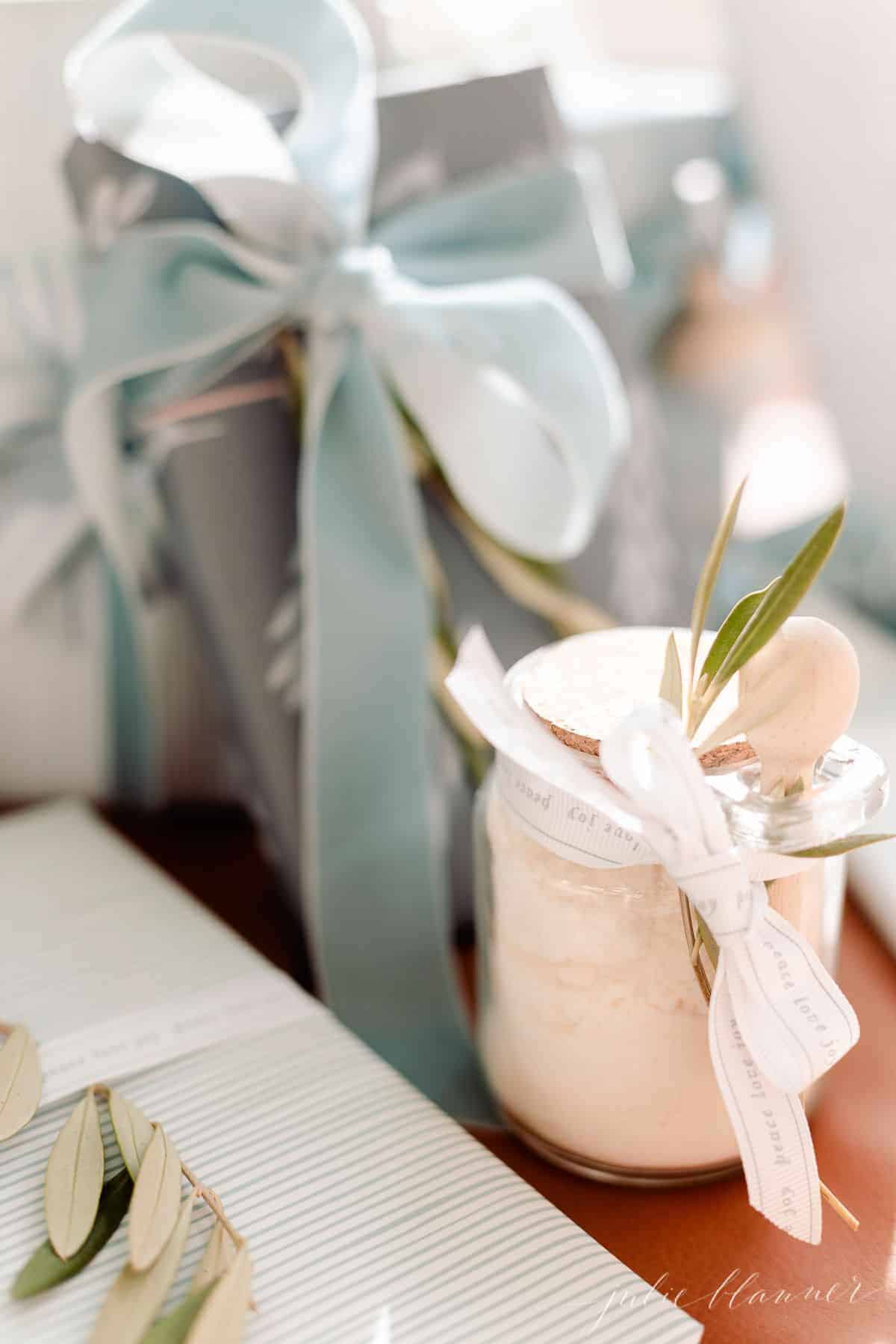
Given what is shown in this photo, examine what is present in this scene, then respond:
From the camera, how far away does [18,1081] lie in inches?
13.2

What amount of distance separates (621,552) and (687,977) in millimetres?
250

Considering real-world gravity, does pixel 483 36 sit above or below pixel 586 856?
above

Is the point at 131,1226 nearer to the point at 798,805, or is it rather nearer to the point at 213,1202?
the point at 213,1202

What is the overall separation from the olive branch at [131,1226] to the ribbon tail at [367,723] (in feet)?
0.44

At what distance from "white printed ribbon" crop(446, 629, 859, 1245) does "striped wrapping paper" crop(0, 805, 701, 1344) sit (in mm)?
45

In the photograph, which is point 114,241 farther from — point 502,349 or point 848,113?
point 848,113

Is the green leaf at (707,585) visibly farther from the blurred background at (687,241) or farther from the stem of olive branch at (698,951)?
the blurred background at (687,241)

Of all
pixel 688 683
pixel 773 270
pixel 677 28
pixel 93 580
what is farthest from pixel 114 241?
pixel 677 28

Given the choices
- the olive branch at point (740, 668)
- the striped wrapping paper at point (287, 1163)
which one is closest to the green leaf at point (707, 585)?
the olive branch at point (740, 668)

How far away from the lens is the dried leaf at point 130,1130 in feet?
1.03

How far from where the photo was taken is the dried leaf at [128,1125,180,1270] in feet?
0.93

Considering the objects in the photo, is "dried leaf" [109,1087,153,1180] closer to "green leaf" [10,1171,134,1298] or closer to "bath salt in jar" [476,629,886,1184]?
"green leaf" [10,1171,134,1298]

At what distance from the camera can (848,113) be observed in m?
0.62

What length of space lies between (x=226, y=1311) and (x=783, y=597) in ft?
0.66
